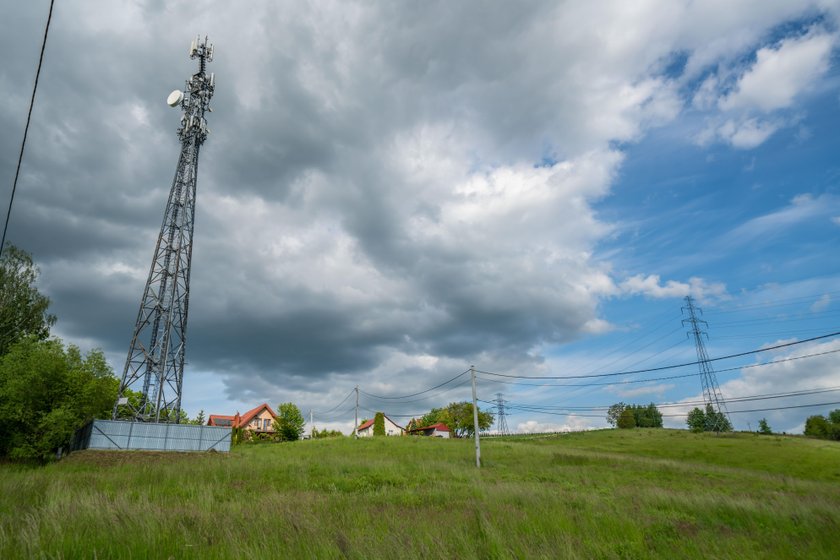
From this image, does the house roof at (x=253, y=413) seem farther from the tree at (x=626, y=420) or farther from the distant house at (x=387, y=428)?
the tree at (x=626, y=420)

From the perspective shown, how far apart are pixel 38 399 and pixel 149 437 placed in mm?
8383

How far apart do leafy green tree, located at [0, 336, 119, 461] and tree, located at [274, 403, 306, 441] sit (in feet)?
105

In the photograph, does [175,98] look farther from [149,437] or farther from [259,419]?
[259,419]

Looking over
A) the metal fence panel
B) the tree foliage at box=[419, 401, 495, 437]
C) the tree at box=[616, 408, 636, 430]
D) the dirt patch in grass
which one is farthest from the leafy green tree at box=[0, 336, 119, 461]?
the tree at box=[616, 408, 636, 430]

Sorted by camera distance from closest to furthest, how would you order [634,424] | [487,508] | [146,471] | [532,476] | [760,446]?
[487,508], [146,471], [532,476], [760,446], [634,424]

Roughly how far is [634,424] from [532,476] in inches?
4600

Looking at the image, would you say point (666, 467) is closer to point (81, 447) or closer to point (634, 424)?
point (81, 447)

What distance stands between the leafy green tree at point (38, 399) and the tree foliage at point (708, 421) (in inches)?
3363

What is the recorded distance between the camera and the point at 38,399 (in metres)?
32.8

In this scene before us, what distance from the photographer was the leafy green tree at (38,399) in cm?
3162

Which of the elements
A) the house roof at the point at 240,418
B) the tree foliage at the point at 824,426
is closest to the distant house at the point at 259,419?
the house roof at the point at 240,418

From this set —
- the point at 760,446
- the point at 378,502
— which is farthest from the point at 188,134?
the point at 760,446

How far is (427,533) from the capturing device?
7.36 m

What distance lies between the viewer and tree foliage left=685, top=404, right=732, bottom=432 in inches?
3118
